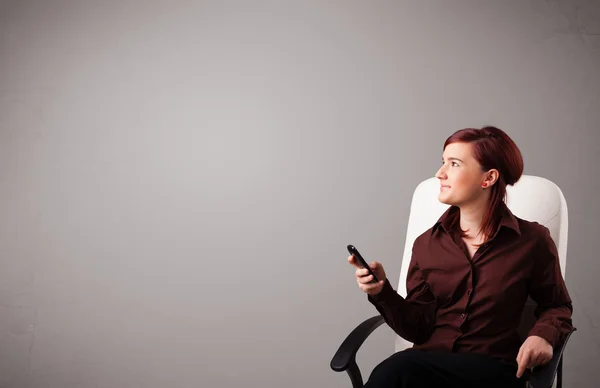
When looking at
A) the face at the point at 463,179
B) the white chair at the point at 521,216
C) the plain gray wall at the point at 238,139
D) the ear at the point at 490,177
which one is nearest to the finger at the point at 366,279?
the white chair at the point at 521,216

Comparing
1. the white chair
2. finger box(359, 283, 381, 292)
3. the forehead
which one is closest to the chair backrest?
the white chair

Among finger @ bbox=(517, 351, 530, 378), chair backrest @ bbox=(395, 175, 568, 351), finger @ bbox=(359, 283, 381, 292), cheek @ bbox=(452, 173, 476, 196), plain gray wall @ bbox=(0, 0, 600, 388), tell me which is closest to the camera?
finger @ bbox=(517, 351, 530, 378)

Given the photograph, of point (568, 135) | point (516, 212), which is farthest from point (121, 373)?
point (568, 135)

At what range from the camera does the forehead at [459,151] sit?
5.88ft

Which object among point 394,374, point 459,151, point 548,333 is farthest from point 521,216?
point 394,374

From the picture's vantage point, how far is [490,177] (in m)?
1.80

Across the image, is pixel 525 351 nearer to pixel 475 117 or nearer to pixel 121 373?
pixel 475 117

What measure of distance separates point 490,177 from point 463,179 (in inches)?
3.3

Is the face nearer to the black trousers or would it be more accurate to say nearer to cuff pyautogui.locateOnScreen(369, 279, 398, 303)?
cuff pyautogui.locateOnScreen(369, 279, 398, 303)

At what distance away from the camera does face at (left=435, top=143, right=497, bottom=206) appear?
1.78m

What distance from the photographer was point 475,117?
282cm

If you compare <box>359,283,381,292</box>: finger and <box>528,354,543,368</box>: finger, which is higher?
<box>359,283,381,292</box>: finger

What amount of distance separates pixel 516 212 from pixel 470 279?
0.39 metres

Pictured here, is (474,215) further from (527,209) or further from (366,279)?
(366,279)
